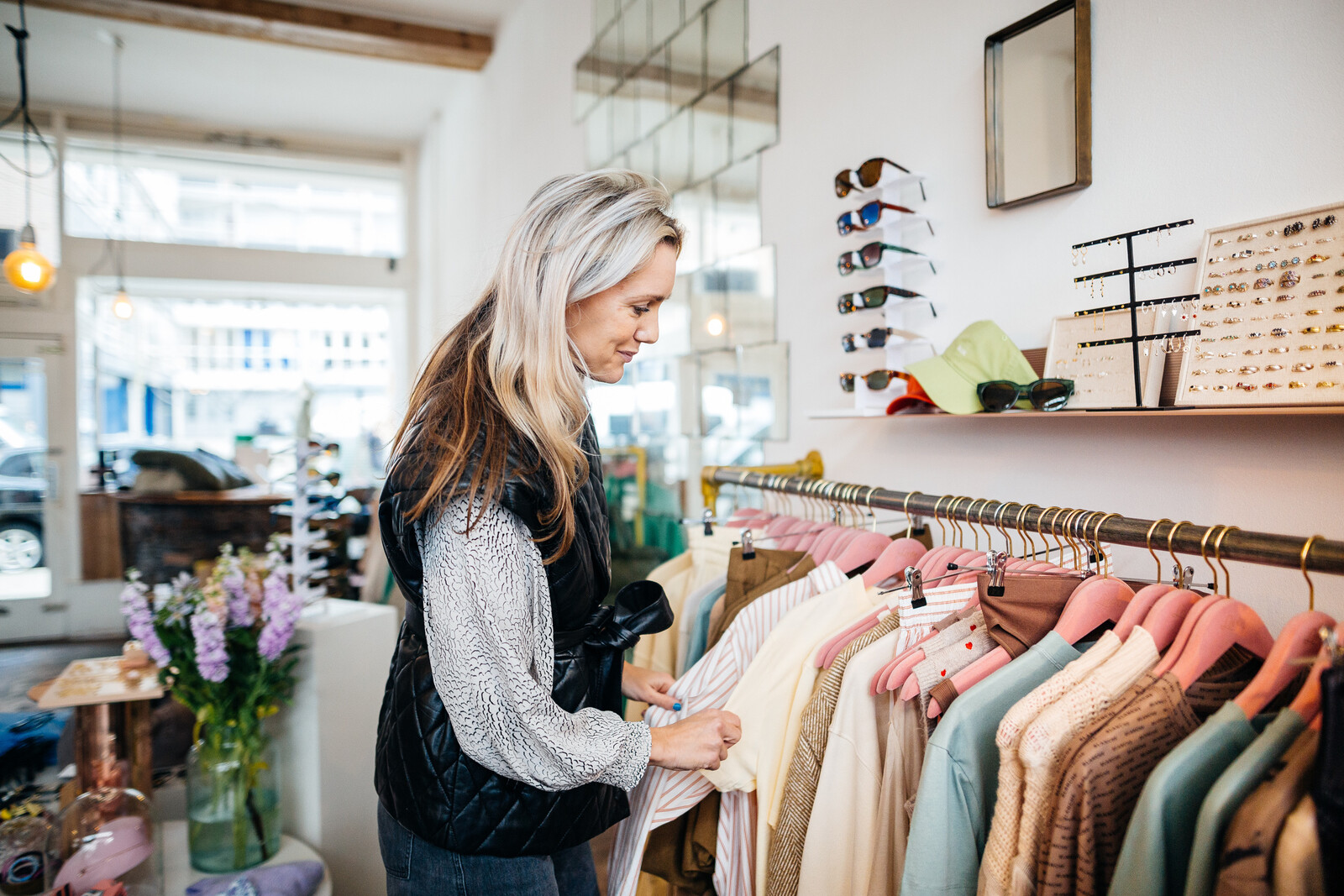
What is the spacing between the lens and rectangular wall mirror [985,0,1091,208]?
1.38 meters

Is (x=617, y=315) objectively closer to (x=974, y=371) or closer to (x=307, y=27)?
(x=974, y=371)

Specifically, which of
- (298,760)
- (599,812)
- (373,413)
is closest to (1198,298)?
(599,812)

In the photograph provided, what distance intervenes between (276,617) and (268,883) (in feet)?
1.93

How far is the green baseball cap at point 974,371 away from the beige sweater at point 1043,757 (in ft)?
2.14

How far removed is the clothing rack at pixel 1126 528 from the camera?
77 cm

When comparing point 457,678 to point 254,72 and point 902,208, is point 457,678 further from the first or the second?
point 254,72

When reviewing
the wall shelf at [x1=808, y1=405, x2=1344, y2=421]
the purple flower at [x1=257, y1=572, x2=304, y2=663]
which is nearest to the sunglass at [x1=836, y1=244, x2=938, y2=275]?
the wall shelf at [x1=808, y1=405, x2=1344, y2=421]

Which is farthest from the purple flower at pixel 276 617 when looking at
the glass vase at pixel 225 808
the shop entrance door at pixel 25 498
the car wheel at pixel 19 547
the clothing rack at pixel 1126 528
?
the car wheel at pixel 19 547

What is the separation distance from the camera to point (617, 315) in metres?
1.08

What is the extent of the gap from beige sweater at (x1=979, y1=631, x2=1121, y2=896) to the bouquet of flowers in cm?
171

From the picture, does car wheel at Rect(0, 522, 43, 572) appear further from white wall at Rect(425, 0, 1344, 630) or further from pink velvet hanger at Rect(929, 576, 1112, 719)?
pink velvet hanger at Rect(929, 576, 1112, 719)

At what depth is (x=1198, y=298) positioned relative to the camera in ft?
3.82

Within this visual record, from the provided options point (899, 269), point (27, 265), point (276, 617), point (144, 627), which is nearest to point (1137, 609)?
point (899, 269)

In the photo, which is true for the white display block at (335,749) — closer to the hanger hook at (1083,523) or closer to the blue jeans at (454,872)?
the blue jeans at (454,872)
